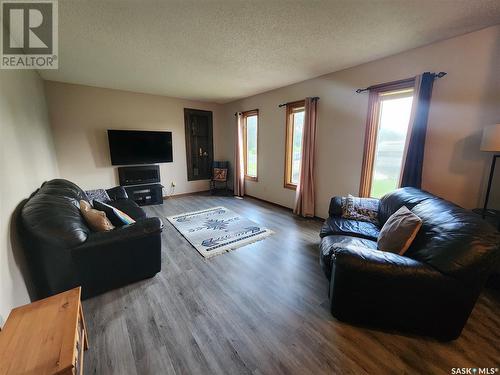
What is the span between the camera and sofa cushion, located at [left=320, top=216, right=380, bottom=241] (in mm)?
2182

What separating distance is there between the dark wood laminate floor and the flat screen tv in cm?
314

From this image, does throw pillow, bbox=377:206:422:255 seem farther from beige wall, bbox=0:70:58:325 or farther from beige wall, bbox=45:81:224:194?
beige wall, bbox=45:81:224:194

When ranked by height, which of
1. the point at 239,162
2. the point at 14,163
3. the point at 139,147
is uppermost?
the point at 139,147

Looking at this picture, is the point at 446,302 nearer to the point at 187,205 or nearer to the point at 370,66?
the point at 370,66

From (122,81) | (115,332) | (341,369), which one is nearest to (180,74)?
(122,81)

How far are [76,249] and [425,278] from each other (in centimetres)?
259

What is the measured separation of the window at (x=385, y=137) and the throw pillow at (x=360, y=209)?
1.66 ft

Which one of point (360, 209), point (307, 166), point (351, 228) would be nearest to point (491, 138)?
point (360, 209)

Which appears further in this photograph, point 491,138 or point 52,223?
point 491,138

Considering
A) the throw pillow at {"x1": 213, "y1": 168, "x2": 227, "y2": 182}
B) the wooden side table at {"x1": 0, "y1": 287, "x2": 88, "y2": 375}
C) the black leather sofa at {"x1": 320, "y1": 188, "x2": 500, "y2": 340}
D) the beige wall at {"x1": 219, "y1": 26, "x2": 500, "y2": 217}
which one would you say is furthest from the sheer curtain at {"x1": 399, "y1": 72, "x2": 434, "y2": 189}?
the throw pillow at {"x1": 213, "y1": 168, "x2": 227, "y2": 182}

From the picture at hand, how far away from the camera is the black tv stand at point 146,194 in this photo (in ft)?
15.3

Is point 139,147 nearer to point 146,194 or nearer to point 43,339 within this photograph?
point 146,194

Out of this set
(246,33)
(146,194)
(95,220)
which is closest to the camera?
(95,220)

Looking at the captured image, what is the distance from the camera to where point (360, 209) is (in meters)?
2.63
